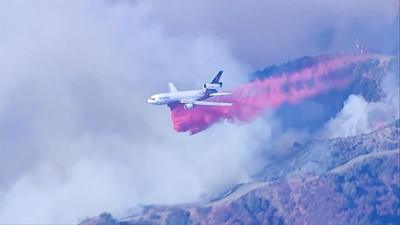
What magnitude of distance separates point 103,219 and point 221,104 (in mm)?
8829

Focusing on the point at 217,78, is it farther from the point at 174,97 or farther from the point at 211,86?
the point at 174,97

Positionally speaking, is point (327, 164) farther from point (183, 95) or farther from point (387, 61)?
point (183, 95)

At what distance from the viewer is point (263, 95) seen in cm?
4956

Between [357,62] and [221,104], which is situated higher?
[357,62]

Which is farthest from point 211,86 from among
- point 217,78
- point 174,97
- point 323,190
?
point 323,190

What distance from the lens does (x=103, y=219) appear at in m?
49.9

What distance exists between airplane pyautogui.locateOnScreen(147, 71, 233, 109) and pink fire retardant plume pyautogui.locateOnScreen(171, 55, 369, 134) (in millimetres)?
426

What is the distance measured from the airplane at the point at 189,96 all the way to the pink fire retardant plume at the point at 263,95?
0.43 metres

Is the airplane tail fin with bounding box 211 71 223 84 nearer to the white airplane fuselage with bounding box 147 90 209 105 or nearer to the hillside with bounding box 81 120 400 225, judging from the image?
the white airplane fuselage with bounding box 147 90 209 105

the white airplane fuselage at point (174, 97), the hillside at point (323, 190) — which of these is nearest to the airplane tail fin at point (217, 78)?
the white airplane fuselage at point (174, 97)

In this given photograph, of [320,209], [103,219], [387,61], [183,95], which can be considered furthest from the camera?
[320,209]

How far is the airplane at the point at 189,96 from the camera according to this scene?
46.0 metres

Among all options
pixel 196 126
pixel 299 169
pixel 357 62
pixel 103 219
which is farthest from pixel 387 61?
pixel 103 219

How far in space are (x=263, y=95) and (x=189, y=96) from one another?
491cm
